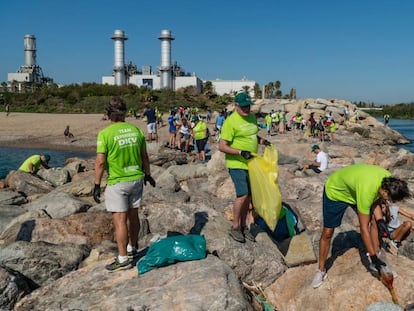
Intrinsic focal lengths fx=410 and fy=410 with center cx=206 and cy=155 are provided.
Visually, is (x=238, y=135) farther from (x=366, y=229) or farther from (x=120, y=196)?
(x=366, y=229)

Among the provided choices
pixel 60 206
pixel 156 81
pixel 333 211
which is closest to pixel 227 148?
pixel 333 211

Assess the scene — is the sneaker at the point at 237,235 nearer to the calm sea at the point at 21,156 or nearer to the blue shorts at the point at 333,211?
the blue shorts at the point at 333,211

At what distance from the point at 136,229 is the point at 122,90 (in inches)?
2015

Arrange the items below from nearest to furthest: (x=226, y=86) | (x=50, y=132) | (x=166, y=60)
Answer: (x=50, y=132)
(x=166, y=60)
(x=226, y=86)

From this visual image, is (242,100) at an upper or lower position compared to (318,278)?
upper

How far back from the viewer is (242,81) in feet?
243

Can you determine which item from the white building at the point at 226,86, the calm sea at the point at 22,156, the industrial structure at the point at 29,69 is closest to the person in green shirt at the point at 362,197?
the calm sea at the point at 22,156

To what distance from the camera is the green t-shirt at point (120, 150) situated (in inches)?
165

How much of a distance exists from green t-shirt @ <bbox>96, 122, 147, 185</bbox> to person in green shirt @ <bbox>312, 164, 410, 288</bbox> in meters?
2.04

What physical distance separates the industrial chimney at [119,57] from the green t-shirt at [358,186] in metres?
61.0

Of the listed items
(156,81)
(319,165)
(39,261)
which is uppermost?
(156,81)

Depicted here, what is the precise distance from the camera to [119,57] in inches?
2466

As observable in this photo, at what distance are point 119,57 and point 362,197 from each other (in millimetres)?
62628

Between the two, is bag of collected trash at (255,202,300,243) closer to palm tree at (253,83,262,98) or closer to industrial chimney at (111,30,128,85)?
industrial chimney at (111,30,128,85)
